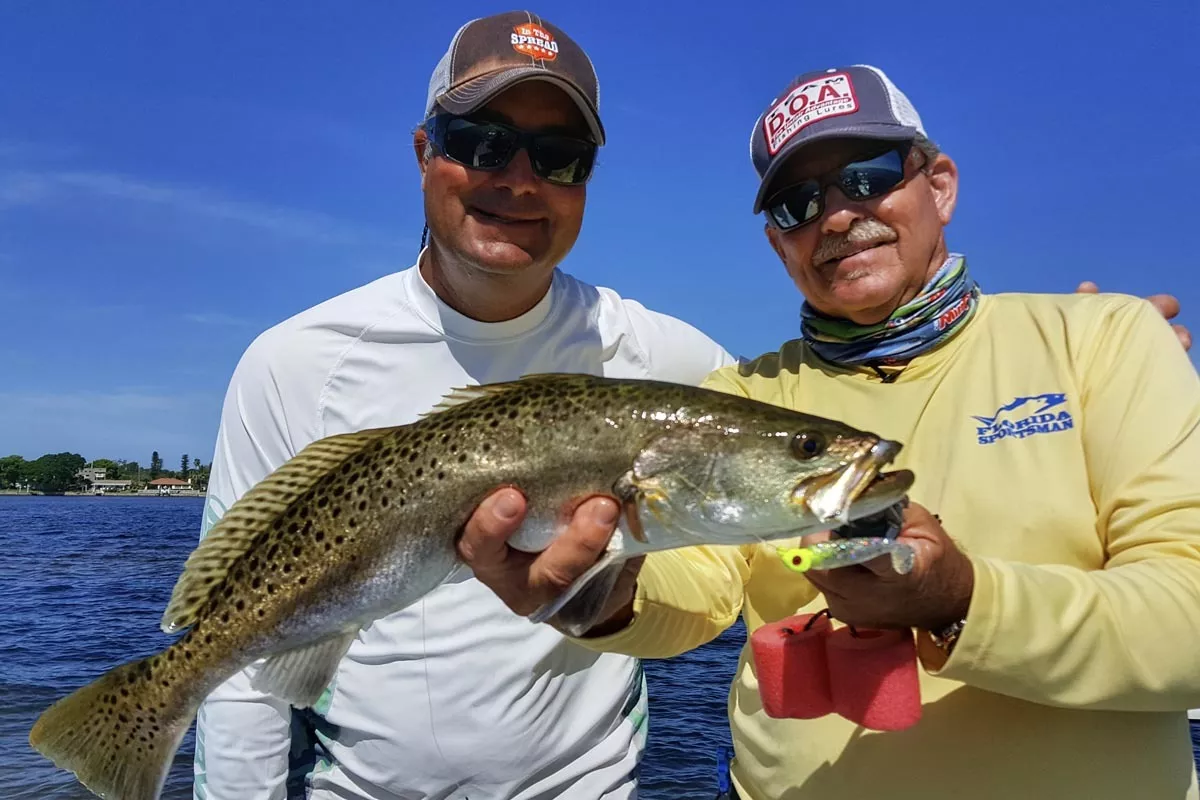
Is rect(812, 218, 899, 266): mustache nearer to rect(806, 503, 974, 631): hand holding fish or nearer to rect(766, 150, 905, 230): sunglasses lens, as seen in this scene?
rect(766, 150, 905, 230): sunglasses lens

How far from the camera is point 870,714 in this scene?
8.35ft

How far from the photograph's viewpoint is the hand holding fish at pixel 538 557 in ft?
9.86

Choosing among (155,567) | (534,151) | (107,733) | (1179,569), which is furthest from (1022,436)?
(155,567)

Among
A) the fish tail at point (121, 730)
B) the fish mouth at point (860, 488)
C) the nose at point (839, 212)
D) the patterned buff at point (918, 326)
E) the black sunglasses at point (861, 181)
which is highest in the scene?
the black sunglasses at point (861, 181)

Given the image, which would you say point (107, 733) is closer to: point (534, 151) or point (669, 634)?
point (669, 634)

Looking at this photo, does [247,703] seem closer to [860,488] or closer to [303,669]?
[303,669]

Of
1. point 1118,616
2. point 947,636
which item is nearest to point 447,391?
point 947,636

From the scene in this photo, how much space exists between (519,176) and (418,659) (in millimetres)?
2236

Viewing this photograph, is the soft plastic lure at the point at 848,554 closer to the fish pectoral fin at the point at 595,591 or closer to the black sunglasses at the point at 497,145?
the fish pectoral fin at the point at 595,591

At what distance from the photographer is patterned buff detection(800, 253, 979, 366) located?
3303 mm

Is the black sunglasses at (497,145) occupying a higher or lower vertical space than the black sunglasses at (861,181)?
higher

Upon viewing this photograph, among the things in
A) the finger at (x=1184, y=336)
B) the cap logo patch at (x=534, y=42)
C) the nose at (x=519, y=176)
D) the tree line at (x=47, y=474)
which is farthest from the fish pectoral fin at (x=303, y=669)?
the tree line at (x=47, y=474)

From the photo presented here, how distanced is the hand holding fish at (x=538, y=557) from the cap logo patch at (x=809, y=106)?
1.63 meters

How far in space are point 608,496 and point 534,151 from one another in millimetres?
1833
